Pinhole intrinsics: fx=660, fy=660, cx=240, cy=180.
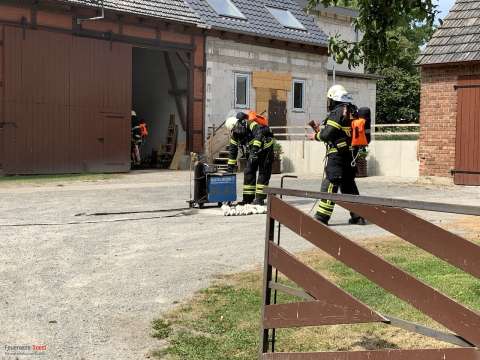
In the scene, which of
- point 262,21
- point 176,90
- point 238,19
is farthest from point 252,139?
point 262,21

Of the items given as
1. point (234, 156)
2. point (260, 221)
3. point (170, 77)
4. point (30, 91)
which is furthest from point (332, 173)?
point (170, 77)

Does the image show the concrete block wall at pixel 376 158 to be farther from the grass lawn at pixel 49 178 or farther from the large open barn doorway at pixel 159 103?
the grass lawn at pixel 49 178

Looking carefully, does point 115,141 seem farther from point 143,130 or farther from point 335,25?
point 335,25

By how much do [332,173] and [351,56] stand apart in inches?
133

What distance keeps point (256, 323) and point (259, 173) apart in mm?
6794

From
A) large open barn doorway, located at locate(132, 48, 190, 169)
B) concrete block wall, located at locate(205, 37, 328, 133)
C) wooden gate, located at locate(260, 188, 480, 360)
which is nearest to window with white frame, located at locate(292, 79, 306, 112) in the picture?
concrete block wall, located at locate(205, 37, 328, 133)

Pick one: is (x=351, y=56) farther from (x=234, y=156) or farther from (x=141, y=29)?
(x=141, y=29)

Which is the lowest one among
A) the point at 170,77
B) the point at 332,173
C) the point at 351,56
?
the point at 332,173

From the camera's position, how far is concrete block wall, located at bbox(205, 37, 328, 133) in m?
23.5

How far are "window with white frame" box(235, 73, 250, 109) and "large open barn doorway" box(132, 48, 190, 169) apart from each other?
2.05 meters

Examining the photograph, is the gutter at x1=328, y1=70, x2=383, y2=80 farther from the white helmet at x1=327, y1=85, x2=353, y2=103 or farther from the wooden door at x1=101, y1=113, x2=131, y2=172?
the white helmet at x1=327, y1=85, x2=353, y2=103

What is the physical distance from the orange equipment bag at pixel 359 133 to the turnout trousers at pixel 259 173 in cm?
268

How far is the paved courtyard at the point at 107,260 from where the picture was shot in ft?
16.5

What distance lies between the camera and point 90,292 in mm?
6078
